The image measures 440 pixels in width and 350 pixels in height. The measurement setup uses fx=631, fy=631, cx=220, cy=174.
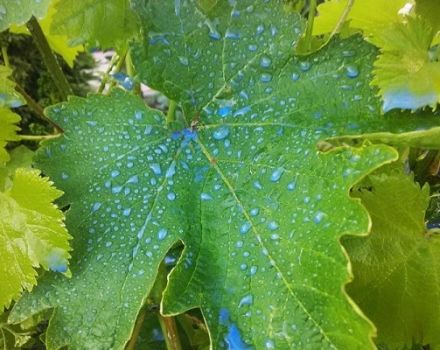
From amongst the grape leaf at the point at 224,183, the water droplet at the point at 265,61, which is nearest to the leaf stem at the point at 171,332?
the grape leaf at the point at 224,183

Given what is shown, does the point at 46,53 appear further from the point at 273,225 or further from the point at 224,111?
the point at 273,225

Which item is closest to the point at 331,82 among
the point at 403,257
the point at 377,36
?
the point at 377,36

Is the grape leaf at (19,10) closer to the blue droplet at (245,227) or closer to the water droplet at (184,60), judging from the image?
the water droplet at (184,60)

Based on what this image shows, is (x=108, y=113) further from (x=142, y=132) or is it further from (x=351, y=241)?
(x=351, y=241)

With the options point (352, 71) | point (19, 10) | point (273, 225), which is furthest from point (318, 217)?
point (19, 10)

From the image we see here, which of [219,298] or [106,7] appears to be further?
[106,7]

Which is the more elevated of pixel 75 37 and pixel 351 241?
pixel 75 37

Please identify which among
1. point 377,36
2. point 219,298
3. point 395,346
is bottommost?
point 395,346
